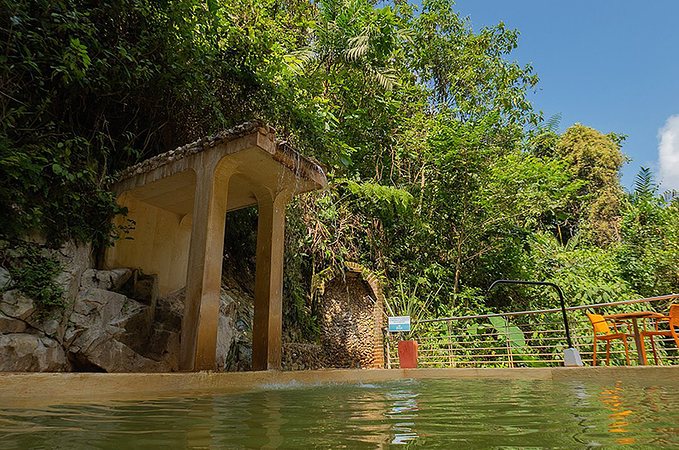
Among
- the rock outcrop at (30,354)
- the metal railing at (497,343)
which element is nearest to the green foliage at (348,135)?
the metal railing at (497,343)

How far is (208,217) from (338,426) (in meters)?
3.40

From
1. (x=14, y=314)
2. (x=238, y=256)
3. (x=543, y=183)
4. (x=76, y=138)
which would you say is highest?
(x=543, y=183)

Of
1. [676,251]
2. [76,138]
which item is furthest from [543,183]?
[76,138]


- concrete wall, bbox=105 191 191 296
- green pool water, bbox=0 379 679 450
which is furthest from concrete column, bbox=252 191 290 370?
green pool water, bbox=0 379 679 450

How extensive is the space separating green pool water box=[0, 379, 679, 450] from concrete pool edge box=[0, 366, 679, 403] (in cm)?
48

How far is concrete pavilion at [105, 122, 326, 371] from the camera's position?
4.24m

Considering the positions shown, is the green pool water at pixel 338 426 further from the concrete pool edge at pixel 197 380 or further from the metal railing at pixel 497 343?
the metal railing at pixel 497 343

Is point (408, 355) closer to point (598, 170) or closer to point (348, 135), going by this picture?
point (348, 135)

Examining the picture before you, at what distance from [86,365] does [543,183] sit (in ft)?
41.4

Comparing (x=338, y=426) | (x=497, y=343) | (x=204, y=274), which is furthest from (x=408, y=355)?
(x=338, y=426)

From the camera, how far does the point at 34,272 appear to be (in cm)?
440

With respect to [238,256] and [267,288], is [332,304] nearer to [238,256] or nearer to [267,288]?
[238,256]

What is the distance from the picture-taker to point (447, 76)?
44.4 feet

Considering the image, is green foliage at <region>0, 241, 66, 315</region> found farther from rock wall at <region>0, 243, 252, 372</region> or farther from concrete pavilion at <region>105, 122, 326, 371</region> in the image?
concrete pavilion at <region>105, 122, 326, 371</region>
